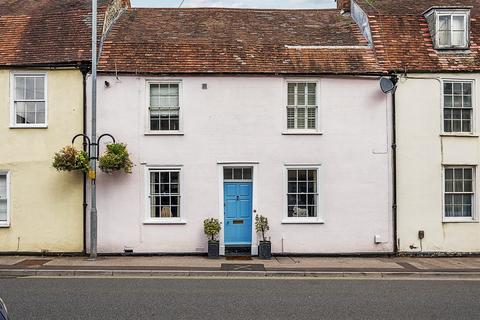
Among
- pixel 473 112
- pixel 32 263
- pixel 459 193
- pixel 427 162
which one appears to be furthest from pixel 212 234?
pixel 473 112

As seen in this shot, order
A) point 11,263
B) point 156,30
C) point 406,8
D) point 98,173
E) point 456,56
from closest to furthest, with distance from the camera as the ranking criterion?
point 11,263, point 98,173, point 456,56, point 156,30, point 406,8

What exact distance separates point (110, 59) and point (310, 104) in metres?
6.44

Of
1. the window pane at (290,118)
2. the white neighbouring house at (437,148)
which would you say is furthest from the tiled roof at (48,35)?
the white neighbouring house at (437,148)

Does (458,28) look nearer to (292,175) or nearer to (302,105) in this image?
(302,105)

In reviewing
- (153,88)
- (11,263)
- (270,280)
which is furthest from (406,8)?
(11,263)

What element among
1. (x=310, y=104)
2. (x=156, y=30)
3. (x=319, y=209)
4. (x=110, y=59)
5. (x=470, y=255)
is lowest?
(x=470, y=255)

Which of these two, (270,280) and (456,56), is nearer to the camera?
(270,280)

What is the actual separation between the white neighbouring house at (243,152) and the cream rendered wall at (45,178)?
79cm

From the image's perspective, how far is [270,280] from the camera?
42.1 feet

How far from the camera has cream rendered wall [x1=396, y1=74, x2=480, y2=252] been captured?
1709cm

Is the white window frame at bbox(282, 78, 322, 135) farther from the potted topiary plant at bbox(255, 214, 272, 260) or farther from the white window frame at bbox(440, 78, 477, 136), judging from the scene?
the white window frame at bbox(440, 78, 477, 136)

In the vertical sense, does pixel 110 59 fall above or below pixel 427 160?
above

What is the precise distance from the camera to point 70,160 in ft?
51.7

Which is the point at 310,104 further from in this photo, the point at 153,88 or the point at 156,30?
the point at 156,30
